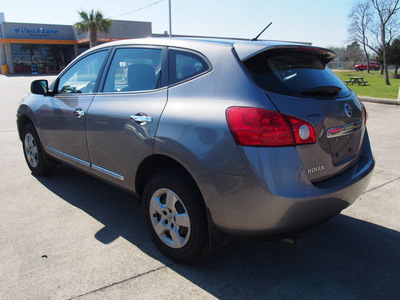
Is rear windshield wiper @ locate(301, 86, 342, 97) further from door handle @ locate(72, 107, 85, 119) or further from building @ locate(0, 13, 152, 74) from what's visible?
building @ locate(0, 13, 152, 74)

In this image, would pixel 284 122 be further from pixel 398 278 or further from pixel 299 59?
pixel 398 278

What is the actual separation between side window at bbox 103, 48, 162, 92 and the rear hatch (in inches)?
33.4

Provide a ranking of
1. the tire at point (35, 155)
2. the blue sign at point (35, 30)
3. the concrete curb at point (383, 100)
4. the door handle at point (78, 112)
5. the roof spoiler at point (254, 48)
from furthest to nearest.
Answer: the blue sign at point (35, 30) < the concrete curb at point (383, 100) < the tire at point (35, 155) < the door handle at point (78, 112) < the roof spoiler at point (254, 48)

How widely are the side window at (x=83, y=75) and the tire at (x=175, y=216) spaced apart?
1.52 m

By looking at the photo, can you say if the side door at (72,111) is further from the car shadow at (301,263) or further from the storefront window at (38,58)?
the storefront window at (38,58)

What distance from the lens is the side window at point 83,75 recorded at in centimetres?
367

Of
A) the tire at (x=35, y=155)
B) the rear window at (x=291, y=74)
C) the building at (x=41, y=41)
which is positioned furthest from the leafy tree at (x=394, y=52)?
the tire at (x=35, y=155)

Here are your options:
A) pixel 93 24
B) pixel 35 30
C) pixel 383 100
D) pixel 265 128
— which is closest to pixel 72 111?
pixel 265 128

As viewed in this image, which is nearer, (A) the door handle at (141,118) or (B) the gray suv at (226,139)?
(B) the gray suv at (226,139)

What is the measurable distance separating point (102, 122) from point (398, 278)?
285 centimetres

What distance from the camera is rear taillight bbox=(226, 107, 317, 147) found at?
2.17m

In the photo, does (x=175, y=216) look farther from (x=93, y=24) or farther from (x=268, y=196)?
(x=93, y=24)

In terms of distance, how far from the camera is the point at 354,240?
3178 millimetres

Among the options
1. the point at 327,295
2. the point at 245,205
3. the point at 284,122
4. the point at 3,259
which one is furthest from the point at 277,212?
the point at 3,259
